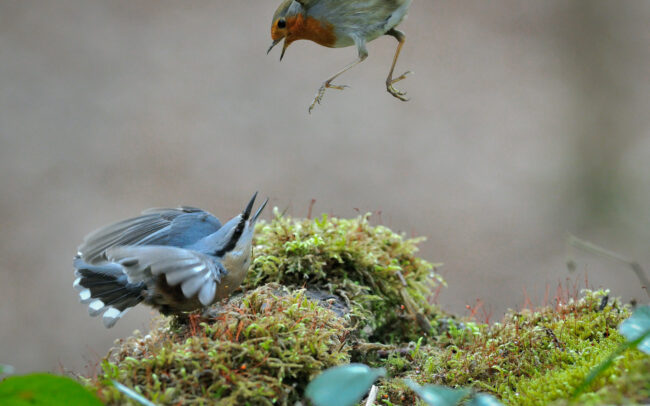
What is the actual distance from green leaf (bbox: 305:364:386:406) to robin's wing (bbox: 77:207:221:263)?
1.22m

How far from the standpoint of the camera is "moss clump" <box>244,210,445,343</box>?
269 centimetres

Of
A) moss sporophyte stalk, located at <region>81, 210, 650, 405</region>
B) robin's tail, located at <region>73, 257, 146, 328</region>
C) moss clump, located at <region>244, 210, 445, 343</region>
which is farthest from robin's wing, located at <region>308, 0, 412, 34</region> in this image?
robin's tail, located at <region>73, 257, 146, 328</region>

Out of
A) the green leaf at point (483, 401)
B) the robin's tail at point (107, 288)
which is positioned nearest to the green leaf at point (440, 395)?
the green leaf at point (483, 401)

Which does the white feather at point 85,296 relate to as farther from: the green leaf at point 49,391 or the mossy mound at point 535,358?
the mossy mound at point 535,358

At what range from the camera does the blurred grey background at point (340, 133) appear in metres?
6.39

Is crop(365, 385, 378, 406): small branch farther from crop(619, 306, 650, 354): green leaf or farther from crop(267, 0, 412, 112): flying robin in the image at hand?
crop(267, 0, 412, 112): flying robin

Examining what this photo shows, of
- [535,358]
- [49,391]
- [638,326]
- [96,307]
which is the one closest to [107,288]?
[96,307]

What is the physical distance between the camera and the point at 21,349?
5578 millimetres

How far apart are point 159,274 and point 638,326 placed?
1.52 m

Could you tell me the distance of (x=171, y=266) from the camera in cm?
193

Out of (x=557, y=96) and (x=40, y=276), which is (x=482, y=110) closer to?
(x=557, y=96)

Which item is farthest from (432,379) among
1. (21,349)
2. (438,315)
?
(21,349)

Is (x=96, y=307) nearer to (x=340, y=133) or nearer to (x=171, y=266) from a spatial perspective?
(x=171, y=266)

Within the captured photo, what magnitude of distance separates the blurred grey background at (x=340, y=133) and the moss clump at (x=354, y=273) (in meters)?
3.36
